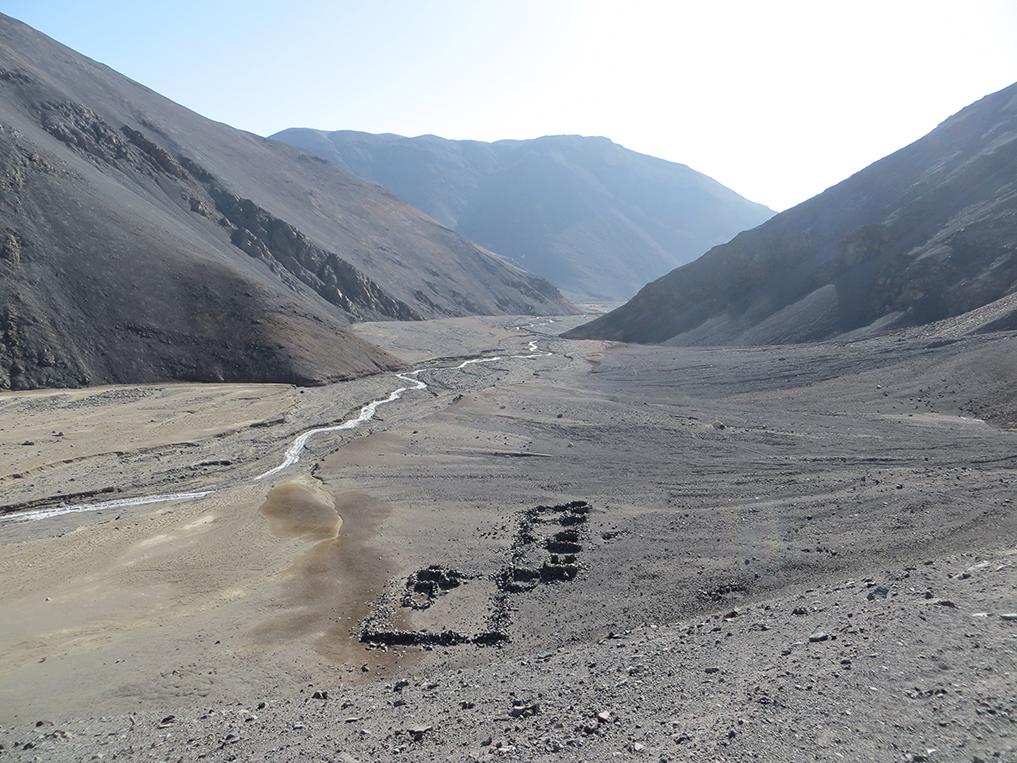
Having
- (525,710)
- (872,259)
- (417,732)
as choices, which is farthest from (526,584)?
(872,259)

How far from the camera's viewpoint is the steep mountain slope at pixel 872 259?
65125 mm

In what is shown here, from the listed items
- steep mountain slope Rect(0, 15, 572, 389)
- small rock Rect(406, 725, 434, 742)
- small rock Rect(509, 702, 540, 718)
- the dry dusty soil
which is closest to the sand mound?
the dry dusty soil

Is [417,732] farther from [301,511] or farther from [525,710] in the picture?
[301,511]

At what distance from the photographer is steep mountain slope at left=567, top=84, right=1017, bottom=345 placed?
214 feet

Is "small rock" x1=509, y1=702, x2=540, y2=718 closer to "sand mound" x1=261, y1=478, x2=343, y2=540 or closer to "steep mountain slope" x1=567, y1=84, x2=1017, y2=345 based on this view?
"sand mound" x1=261, y1=478, x2=343, y2=540

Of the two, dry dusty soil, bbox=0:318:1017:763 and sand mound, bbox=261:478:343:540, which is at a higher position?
dry dusty soil, bbox=0:318:1017:763

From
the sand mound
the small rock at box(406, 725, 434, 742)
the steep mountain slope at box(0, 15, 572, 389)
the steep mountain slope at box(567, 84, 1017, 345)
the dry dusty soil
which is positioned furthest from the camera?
the steep mountain slope at box(567, 84, 1017, 345)

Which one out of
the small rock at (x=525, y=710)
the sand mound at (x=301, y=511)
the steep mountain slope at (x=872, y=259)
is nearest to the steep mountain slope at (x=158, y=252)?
the sand mound at (x=301, y=511)

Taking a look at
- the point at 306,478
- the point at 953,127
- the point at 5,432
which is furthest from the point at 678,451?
the point at 953,127

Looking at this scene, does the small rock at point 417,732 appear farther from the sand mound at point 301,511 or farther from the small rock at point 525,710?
the sand mound at point 301,511

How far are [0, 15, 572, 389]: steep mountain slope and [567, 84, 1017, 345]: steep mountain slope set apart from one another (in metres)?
38.2

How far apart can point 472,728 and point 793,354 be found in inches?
2125

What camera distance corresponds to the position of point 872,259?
7625cm

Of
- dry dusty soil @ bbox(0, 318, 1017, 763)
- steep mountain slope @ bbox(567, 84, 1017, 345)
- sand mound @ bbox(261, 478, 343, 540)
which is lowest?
sand mound @ bbox(261, 478, 343, 540)
